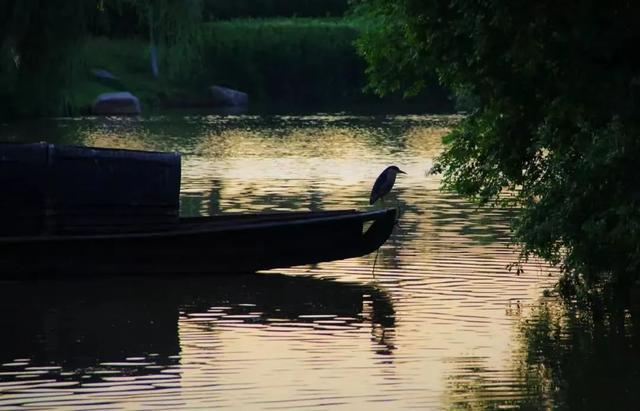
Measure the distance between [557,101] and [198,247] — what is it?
17.3ft

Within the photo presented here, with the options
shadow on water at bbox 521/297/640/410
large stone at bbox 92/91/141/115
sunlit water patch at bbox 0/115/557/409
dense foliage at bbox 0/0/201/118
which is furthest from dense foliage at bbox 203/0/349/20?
shadow on water at bbox 521/297/640/410

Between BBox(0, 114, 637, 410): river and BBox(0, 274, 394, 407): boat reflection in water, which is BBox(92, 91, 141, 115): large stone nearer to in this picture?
BBox(0, 114, 637, 410): river

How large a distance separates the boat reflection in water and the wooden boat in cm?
16

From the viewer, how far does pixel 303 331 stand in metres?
15.7

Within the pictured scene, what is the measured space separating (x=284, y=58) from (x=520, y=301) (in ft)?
164

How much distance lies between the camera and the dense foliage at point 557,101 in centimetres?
1448

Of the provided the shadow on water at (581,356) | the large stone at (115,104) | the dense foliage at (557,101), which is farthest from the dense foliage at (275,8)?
the shadow on water at (581,356)

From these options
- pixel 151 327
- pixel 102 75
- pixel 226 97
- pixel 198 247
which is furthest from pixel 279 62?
pixel 151 327

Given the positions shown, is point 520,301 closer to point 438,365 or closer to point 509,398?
point 438,365

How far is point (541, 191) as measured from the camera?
15.9 metres

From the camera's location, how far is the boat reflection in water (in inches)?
526

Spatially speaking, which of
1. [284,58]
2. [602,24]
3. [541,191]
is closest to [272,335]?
[541,191]

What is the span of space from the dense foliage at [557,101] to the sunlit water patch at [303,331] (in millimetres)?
1123

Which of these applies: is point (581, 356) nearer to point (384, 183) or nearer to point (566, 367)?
point (566, 367)
